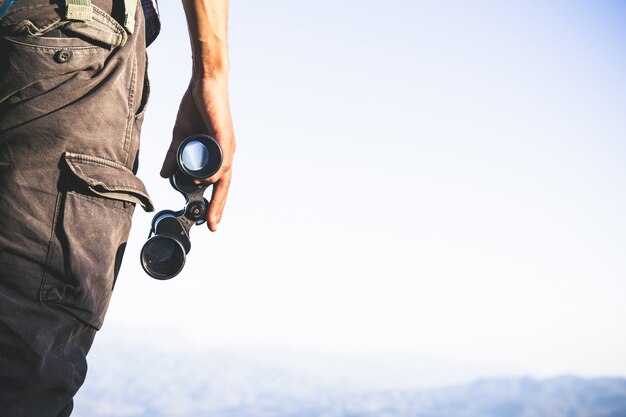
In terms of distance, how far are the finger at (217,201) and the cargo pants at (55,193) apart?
1.62ft

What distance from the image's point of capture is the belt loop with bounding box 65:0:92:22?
7.66 feet

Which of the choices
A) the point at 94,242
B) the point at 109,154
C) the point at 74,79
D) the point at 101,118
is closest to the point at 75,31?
the point at 74,79

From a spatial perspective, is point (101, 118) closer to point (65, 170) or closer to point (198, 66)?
point (65, 170)

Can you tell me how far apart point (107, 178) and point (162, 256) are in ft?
2.10

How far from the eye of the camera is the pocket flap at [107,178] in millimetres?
2328

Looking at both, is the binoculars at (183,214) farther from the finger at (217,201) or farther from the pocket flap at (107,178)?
the pocket flap at (107,178)

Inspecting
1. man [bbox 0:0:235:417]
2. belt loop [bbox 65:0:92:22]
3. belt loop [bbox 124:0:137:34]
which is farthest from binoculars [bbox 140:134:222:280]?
belt loop [bbox 65:0:92:22]

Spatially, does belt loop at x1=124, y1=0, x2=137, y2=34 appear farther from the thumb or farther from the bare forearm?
the thumb

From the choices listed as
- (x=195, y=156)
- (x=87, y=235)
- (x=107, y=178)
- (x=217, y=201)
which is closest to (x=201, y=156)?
(x=195, y=156)

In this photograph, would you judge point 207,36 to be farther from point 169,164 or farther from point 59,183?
point 59,183

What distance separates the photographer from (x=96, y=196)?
243cm

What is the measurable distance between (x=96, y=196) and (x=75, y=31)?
68 centimetres

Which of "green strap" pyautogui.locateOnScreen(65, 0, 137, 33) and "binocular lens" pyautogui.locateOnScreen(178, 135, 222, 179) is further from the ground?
"green strap" pyautogui.locateOnScreen(65, 0, 137, 33)

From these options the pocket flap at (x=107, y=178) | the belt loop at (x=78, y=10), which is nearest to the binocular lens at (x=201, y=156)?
the pocket flap at (x=107, y=178)
